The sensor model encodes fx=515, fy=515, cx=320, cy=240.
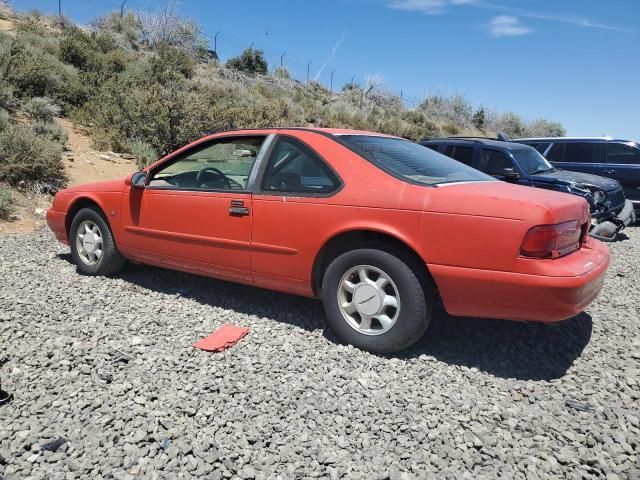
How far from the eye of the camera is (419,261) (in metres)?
3.42

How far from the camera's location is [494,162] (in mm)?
8773

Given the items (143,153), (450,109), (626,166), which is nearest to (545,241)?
(626,166)

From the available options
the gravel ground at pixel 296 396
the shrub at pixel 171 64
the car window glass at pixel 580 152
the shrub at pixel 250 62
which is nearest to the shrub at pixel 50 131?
the shrub at pixel 171 64

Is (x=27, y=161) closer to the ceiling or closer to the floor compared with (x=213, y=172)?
closer to the floor

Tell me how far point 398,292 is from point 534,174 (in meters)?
6.17

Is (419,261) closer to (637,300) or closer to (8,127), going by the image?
(637,300)

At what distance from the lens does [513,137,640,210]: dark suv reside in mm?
10531

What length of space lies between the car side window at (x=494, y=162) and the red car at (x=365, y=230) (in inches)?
185

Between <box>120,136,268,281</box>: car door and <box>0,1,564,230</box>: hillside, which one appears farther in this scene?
<box>0,1,564,230</box>: hillside

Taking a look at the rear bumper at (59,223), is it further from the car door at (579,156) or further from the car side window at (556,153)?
the car side window at (556,153)

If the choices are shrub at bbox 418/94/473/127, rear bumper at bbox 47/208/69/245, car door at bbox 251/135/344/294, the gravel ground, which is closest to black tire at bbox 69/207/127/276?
rear bumper at bbox 47/208/69/245

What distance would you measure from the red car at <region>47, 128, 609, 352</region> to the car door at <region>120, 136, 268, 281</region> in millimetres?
13

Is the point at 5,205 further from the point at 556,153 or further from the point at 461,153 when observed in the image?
the point at 556,153

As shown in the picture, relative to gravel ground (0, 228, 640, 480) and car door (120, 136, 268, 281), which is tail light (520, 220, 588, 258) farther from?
car door (120, 136, 268, 281)
